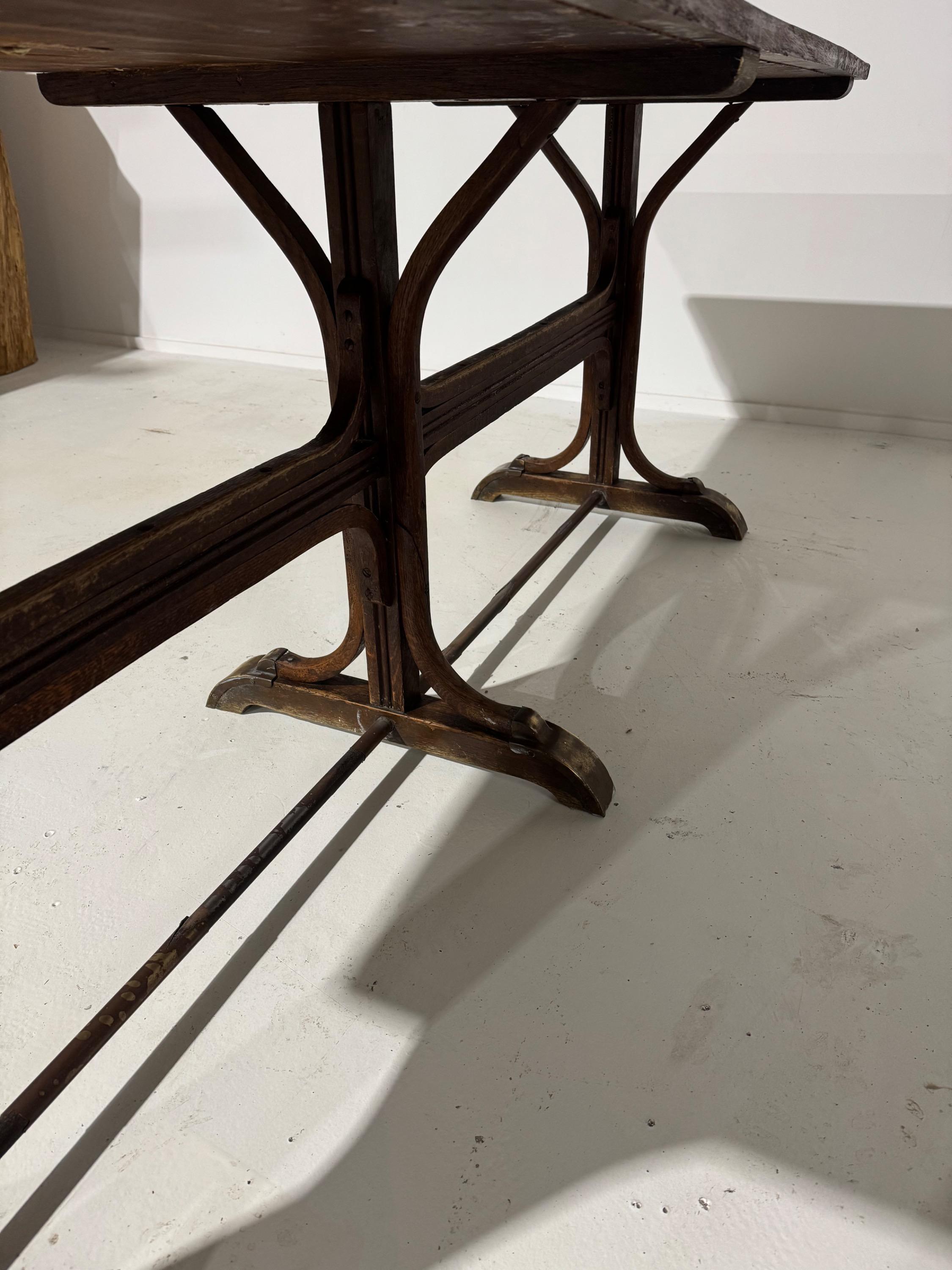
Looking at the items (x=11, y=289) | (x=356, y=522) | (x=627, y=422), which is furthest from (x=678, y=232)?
(x=11, y=289)

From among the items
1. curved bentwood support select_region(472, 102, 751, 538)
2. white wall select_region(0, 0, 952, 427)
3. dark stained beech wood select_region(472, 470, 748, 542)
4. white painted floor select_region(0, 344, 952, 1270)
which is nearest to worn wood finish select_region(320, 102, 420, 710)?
white painted floor select_region(0, 344, 952, 1270)

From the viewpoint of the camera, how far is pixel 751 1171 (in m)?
0.94

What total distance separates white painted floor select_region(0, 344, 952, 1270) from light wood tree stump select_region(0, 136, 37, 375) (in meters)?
2.25

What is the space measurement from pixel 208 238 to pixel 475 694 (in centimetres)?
299

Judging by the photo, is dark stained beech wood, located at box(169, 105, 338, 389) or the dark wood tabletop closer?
the dark wood tabletop

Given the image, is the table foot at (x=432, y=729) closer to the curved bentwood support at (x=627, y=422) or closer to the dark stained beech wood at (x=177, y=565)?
the dark stained beech wood at (x=177, y=565)

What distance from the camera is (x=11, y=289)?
11.9 feet

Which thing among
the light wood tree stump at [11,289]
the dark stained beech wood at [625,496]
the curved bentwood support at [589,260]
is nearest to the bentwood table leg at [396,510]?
the curved bentwood support at [589,260]

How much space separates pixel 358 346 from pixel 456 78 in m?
0.33

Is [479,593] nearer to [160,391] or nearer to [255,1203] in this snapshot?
[255,1203]

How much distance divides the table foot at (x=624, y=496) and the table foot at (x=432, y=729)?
985 mm

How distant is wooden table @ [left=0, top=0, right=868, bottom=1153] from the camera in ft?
2.56

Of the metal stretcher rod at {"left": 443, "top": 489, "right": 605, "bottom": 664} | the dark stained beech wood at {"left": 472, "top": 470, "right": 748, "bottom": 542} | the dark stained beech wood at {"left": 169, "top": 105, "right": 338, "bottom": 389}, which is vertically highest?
the dark stained beech wood at {"left": 169, "top": 105, "right": 338, "bottom": 389}

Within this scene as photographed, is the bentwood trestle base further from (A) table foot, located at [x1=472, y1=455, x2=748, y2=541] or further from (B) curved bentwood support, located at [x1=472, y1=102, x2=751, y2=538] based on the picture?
(A) table foot, located at [x1=472, y1=455, x2=748, y2=541]
